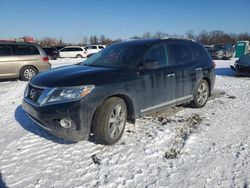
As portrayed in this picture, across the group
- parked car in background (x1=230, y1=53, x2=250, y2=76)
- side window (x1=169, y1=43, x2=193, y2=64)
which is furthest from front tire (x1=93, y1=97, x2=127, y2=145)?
parked car in background (x1=230, y1=53, x2=250, y2=76)

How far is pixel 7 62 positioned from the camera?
10438 millimetres

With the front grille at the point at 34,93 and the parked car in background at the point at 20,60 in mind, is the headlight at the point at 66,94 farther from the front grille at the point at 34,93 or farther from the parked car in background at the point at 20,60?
the parked car in background at the point at 20,60

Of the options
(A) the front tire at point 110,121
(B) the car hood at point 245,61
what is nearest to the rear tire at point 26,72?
(A) the front tire at point 110,121

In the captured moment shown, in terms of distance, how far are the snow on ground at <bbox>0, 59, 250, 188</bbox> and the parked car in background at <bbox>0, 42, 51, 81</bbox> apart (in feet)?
17.3

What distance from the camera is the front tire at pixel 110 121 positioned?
4.02 metres

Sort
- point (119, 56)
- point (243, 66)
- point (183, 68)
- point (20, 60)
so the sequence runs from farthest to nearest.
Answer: point (243, 66) → point (20, 60) → point (183, 68) → point (119, 56)

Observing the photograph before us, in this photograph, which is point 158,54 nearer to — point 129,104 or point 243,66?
point 129,104

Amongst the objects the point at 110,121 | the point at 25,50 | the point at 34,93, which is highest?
the point at 25,50

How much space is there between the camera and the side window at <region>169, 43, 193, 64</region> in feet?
18.1

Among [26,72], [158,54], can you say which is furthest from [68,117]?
[26,72]

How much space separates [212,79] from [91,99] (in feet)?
13.7

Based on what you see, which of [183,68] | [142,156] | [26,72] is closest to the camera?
[142,156]

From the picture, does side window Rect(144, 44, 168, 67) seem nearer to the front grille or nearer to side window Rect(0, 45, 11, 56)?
the front grille

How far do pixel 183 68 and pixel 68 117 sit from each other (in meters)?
2.92
